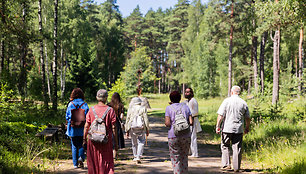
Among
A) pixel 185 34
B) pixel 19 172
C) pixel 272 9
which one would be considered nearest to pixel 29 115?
pixel 19 172

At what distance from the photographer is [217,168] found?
23.5 ft

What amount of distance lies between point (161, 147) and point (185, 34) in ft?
164

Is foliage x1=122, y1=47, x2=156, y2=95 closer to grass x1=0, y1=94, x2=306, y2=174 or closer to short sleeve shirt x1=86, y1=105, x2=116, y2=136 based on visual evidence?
grass x1=0, y1=94, x2=306, y2=174

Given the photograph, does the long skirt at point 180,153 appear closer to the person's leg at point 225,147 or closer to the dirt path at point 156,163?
the dirt path at point 156,163

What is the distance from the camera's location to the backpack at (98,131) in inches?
201

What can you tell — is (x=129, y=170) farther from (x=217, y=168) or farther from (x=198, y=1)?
(x=198, y=1)

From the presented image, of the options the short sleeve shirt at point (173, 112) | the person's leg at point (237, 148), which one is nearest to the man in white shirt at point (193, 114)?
the person's leg at point (237, 148)

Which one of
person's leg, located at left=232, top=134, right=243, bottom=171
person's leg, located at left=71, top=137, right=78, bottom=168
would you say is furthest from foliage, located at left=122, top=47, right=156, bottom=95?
person's leg, located at left=232, top=134, right=243, bottom=171

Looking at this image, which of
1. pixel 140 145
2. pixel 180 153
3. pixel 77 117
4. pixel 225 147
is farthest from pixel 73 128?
pixel 225 147

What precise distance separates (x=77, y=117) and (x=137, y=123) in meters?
1.63

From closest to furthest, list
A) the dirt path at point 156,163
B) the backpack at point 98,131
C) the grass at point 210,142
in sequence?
the backpack at point 98,131, the grass at point 210,142, the dirt path at point 156,163

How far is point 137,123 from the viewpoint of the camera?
24.6ft

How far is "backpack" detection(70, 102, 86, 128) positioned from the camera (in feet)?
22.6

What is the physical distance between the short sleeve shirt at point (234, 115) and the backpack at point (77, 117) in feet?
11.8
